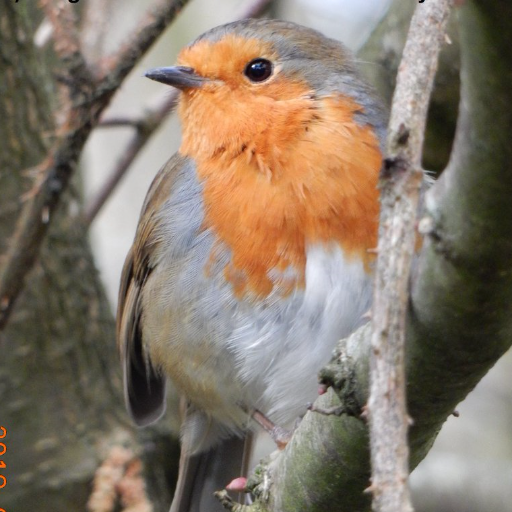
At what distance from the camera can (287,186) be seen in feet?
7.66

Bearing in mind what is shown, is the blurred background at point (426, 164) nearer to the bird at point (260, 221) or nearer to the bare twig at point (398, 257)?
the bird at point (260, 221)

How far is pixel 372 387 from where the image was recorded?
3.34 ft

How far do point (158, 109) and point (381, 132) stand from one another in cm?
119

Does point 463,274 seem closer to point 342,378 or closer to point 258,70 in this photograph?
point 342,378

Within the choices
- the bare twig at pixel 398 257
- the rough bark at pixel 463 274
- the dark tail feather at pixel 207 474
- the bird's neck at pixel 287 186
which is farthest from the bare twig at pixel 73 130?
the bare twig at pixel 398 257

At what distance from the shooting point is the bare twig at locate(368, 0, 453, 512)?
37.7 inches

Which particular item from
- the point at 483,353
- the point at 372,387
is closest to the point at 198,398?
the point at 483,353

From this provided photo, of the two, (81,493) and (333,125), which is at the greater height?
(333,125)

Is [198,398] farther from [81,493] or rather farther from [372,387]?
[372,387]

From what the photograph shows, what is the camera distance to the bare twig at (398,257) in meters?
0.96

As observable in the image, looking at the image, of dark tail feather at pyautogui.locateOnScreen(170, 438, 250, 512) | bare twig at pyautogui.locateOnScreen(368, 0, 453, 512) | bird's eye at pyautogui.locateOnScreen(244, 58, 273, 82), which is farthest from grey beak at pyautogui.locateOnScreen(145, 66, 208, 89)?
bare twig at pyautogui.locateOnScreen(368, 0, 453, 512)

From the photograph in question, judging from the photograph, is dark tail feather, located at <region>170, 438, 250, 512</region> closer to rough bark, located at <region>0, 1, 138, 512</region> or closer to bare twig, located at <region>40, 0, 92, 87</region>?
rough bark, located at <region>0, 1, 138, 512</region>

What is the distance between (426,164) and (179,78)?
3.36ft

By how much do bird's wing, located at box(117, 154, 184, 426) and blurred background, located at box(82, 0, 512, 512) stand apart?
20.9 inches
